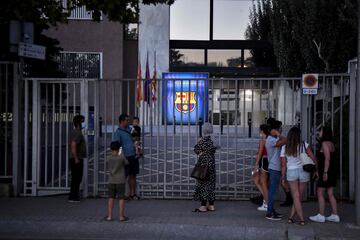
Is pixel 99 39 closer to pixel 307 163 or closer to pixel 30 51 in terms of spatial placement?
pixel 30 51

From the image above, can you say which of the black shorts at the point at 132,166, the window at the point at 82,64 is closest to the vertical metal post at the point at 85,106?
the black shorts at the point at 132,166

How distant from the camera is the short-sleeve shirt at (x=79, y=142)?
11.2 metres

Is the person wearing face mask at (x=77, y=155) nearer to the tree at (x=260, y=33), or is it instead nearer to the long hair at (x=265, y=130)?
the long hair at (x=265, y=130)

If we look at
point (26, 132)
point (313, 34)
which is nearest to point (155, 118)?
point (26, 132)

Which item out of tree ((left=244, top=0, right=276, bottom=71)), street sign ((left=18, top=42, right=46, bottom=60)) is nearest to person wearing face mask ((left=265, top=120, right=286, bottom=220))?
street sign ((left=18, top=42, right=46, bottom=60))

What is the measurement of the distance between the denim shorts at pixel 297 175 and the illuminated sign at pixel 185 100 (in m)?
2.93

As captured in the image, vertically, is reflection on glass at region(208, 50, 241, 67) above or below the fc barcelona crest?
above

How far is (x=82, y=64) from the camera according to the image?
116 feet

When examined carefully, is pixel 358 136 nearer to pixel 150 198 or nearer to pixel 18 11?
pixel 150 198

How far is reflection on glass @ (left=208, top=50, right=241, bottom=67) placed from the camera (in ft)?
120

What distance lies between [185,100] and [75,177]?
2761mm

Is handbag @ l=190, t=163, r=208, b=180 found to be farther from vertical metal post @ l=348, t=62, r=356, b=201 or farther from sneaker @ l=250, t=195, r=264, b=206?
vertical metal post @ l=348, t=62, r=356, b=201

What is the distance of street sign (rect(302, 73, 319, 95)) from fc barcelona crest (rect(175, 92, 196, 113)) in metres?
2.28

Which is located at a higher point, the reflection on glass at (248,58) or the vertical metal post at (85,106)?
the reflection on glass at (248,58)
